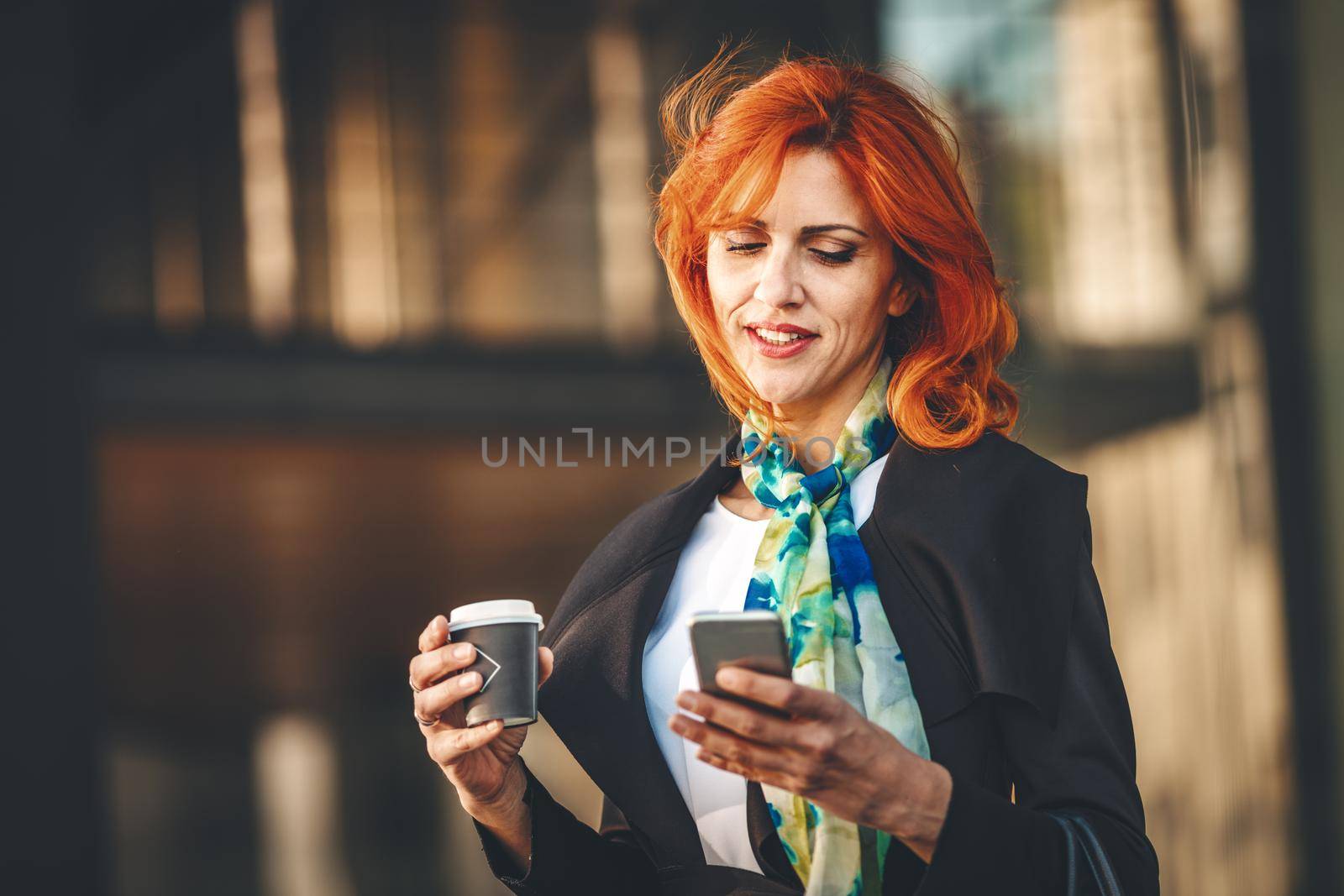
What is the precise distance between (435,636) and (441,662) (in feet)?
0.09

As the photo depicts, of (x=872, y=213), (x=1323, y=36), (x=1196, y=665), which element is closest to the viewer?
(x=872, y=213)

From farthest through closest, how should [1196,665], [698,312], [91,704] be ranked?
1. [1196,665]
2. [91,704]
3. [698,312]

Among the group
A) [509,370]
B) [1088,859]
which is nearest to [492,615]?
[1088,859]

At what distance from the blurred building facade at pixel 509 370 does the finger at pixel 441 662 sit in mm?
3643

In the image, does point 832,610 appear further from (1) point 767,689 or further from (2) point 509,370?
(2) point 509,370

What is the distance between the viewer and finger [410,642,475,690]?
1.35 meters

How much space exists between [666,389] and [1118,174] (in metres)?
1.93

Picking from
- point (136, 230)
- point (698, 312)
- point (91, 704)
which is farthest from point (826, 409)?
point (136, 230)

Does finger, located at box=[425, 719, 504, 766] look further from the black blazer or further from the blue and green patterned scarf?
the blue and green patterned scarf

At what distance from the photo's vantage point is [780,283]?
59.1 inches

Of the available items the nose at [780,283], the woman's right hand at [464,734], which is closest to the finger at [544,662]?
the woman's right hand at [464,734]

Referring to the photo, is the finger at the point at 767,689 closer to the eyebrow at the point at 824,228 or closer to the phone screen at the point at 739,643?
the phone screen at the point at 739,643

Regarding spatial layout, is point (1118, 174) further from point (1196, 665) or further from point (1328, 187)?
point (1196, 665)

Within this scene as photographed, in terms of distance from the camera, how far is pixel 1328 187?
4.53m
